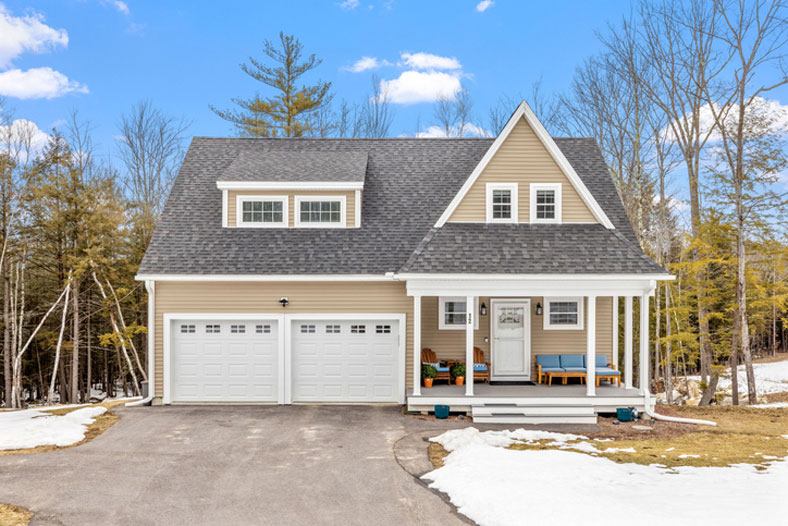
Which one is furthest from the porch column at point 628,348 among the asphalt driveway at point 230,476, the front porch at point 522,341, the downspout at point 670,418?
the asphalt driveway at point 230,476

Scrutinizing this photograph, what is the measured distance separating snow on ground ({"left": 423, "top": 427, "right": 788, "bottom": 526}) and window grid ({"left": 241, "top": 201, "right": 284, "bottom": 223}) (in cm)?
872

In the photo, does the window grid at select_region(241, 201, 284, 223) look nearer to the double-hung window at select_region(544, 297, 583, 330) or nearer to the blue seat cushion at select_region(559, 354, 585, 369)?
the double-hung window at select_region(544, 297, 583, 330)

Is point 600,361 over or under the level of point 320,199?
under

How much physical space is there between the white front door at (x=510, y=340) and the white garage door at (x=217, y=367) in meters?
5.94

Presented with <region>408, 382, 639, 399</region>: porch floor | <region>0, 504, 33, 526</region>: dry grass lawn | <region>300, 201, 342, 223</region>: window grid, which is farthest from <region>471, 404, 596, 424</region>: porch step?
<region>0, 504, 33, 526</region>: dry grass lawn

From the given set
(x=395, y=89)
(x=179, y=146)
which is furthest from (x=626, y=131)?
(x=179, y=146)

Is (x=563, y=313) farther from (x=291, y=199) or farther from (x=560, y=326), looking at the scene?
(x=291, y=199)

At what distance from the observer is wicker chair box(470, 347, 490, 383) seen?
568 inches

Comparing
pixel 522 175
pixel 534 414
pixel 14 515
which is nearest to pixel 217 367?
pixel 14 515

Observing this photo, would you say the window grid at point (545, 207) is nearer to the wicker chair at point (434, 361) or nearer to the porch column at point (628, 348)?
the porch column at point (628, 348)

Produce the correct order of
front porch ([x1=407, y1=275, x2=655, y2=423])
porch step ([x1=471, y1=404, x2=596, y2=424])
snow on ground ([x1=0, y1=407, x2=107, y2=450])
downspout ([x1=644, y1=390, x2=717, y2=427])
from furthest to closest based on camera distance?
front porch ([x1=407, y1=275, x2=655, y2=423]) → downspout ([x1=644, y1=390, x2=717, y2=427]) → porch step ([x1=471, y1=404, x2=596, y2=424]) → snow on ground ([x1=0, y1=407, x2=107, y2=450])

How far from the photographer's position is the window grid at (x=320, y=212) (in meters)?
15.6

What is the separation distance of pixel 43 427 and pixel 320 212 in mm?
8330

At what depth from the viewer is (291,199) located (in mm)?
15477
